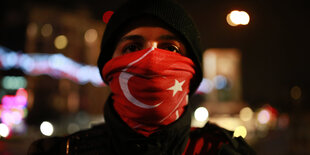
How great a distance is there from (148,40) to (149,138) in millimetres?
617

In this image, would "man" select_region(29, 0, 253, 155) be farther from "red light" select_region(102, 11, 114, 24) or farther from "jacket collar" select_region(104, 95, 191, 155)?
"red light" select_region(102, 11, 114, 24)

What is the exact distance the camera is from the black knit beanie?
6.42 ft

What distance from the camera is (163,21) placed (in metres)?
1.95

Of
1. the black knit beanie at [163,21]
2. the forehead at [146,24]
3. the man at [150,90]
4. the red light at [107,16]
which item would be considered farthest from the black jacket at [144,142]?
the red light at [107,16]

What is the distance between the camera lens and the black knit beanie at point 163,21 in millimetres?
1957

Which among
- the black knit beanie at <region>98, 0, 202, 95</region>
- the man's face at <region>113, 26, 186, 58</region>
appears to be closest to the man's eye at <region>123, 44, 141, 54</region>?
the man's face at <region>113, 26, 186, 58</region>

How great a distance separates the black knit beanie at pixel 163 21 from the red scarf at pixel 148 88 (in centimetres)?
17

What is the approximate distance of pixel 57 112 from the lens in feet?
95.8

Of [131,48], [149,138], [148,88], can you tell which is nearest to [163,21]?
[131,48]

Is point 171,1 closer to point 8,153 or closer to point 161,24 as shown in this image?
point 161,24

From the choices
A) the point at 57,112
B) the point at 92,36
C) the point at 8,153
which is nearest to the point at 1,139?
the point at 8,153

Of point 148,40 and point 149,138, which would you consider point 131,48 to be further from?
point 149,138

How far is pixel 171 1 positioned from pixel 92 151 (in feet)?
3.68

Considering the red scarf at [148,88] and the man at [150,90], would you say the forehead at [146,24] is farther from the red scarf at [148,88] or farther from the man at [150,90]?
the red scarf at [148,88]
